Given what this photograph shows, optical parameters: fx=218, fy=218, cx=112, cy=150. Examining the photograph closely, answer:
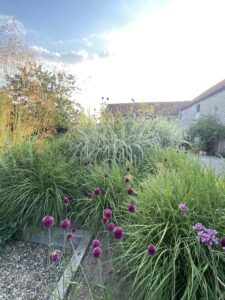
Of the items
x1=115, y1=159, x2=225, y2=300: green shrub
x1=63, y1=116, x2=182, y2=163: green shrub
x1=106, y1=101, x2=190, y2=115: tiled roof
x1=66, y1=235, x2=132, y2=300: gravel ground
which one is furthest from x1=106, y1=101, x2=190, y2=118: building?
x1=66, y1=235, x2=132, y2=300: gravel ground

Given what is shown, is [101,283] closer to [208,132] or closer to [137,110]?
[137,110]

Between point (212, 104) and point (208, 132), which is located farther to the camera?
point (212, 104)

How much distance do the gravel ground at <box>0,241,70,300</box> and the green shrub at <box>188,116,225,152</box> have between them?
474 inches

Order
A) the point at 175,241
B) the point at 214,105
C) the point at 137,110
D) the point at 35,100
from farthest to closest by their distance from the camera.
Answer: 1. the point at 214,105
2. the point at 137,110
3. the point at 35,100
4. the point at 175,241

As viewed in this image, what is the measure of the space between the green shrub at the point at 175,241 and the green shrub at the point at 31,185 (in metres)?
0.87

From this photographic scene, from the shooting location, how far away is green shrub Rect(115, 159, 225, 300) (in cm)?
116

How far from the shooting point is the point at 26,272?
1.77 m

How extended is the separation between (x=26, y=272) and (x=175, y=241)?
1.25m

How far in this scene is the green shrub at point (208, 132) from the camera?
1295 cm

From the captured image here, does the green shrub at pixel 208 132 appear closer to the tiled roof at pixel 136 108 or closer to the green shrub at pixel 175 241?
the tiled roof at pixel 136 108

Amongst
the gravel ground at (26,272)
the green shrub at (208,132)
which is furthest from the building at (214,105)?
the gravel ground at (26,272)

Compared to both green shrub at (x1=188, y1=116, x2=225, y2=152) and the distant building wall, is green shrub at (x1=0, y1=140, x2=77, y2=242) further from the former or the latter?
green shrub at (x1=188, y1=116, x2=225, y2=152)

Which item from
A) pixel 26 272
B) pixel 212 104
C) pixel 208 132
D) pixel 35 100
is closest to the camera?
pixel 26 272

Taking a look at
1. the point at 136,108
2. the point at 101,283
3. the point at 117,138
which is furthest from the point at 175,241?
the point at 136,108
